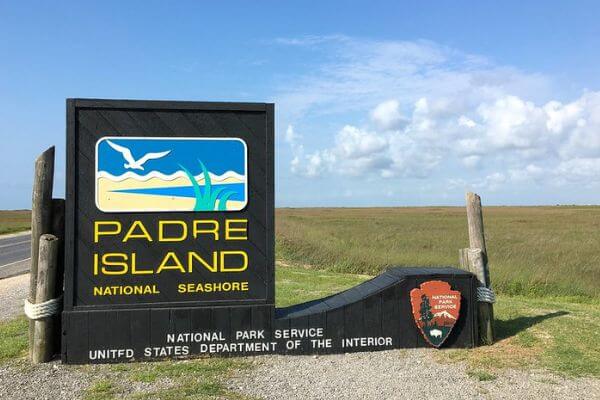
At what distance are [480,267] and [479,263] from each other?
0.18ft

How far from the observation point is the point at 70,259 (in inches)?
229

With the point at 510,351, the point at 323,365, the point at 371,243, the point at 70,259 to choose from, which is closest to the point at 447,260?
the point at 371,243

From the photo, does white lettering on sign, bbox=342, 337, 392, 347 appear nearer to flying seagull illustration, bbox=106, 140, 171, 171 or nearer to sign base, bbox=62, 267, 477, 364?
sign base, bbox=62, 267, 477, 364

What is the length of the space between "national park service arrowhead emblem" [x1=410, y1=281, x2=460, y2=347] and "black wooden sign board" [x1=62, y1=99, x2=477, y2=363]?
1.0 inches

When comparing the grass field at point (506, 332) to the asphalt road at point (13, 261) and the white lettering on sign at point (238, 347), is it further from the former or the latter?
the asphalt road at point (13, 261)

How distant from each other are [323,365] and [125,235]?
270 cm

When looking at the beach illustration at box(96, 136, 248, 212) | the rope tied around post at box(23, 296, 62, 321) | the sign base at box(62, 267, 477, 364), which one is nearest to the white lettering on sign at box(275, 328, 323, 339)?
the sign base at box(62, 267, 477, 364)

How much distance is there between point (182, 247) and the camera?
6047 millimetres

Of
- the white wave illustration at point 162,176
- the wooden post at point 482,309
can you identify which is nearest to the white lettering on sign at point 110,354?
the white wave illustration at point 162,176

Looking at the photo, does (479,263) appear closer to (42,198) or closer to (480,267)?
(480,267)

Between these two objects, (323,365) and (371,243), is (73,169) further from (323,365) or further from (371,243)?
(371,243)

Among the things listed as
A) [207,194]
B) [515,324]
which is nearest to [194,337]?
[207,194]

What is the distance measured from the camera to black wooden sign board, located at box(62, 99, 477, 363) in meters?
5.89

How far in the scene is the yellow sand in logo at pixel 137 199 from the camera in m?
5.91
